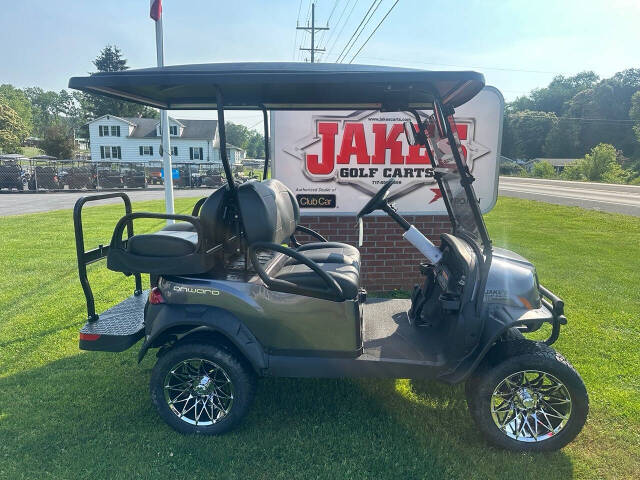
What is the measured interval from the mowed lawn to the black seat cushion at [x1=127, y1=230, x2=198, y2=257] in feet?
3.57

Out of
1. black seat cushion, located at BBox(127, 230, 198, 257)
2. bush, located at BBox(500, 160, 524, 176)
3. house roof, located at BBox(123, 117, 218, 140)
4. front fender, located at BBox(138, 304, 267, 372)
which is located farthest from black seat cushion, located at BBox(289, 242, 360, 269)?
bush, located at BBox(500, 160, 524, 176)

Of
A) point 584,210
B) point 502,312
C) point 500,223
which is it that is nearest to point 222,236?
point 502,312

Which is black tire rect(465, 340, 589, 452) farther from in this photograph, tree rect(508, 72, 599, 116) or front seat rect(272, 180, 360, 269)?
tree rect(508, 72, 599, 116)

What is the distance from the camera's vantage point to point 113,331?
9.16ft

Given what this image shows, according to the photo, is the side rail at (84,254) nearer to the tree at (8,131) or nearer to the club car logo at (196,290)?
the club car logo at (196,290)

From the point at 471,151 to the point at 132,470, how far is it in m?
4.39

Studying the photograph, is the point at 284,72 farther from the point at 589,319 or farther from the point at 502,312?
the point at 589,319

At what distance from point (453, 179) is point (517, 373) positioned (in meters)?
1.27

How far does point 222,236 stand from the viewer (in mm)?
2721

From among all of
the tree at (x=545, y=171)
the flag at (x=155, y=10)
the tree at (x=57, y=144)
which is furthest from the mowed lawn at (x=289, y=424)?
the tree at (x=545, y=171)

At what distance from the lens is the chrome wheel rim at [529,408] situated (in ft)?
7.86

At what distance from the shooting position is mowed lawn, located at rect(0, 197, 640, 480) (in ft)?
7.60

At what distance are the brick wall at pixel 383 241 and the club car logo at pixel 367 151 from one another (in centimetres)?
37

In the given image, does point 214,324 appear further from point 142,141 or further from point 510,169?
point 510,169
